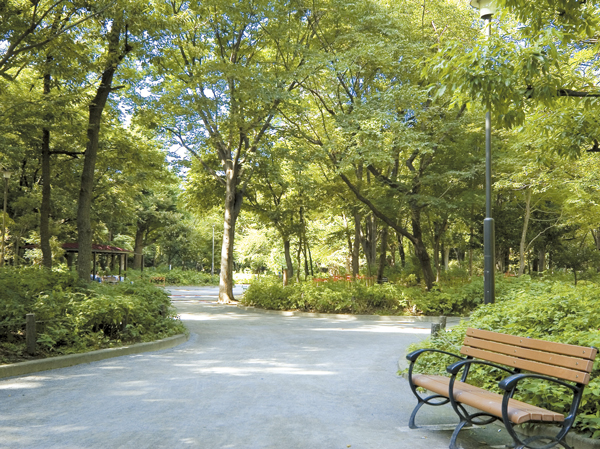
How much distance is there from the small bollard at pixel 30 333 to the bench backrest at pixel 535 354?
6.44 metres

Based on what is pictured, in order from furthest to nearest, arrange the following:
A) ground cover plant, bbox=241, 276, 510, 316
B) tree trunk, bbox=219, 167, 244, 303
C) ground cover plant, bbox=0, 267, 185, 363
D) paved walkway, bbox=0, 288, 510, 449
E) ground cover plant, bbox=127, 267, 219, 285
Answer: ground cover plant, bbox=127, 267, 219, 285 < tree trunk, bbox=219, 167, 244, 303 < ground cover plant, bbox=241, 276, 510, 316 < ground cover plant, bbox=0, 267, 185, 363 < paved walkway, bbox=0, 288, 510, 449

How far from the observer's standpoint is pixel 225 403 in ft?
19.4

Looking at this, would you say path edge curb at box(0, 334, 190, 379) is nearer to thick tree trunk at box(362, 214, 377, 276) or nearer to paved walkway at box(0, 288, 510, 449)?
paved walkway at box(0, 288, 510, 449)

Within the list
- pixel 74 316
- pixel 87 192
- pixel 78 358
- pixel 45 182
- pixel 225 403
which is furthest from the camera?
pixel 45 182

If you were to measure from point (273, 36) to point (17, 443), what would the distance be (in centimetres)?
1684

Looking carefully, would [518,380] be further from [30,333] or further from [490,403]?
[30,333]

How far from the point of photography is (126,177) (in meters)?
22.6

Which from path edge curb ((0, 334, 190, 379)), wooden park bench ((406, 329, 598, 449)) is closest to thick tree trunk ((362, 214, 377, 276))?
path edge curb ((0, 334, 190, 379))

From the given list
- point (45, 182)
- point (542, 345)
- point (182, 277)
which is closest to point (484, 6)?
point (542, 345)

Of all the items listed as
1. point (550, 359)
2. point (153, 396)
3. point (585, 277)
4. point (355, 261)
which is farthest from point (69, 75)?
point (585, 277)

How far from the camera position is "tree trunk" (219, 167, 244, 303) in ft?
73.6

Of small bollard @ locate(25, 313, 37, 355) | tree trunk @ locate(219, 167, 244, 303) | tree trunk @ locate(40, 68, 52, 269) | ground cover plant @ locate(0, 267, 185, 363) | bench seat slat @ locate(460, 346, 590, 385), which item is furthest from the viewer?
tree trunk @ locate(219, 167, 244, 303)

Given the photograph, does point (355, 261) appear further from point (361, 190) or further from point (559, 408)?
point (559, 408)

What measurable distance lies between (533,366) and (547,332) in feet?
8.79
